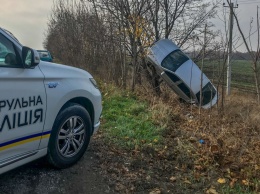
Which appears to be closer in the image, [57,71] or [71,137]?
[57,71]

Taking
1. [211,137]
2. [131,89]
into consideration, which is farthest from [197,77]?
→ [211,137]

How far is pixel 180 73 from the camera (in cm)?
1059

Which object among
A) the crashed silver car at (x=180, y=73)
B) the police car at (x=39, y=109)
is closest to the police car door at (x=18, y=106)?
the police car at (x=39, y=109)

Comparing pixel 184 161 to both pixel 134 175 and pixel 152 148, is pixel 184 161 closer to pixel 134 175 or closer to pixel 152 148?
pixel 152 148

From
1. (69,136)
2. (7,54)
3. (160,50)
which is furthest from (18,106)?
(160,50)

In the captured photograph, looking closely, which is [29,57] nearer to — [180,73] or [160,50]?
[180,73]

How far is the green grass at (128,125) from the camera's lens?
555 centimetres

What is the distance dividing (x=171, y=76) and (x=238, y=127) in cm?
428

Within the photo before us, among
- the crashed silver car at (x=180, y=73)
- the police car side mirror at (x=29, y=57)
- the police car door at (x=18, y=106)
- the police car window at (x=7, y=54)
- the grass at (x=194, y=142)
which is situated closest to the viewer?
the police car door at (x=18, y=106)

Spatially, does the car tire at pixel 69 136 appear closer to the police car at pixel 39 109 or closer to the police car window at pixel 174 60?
the police car at pixel 39 109

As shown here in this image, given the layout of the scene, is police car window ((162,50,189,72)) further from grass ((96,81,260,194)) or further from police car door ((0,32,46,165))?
police car door ((0,32,46,165))

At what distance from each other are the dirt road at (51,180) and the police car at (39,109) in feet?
0.49

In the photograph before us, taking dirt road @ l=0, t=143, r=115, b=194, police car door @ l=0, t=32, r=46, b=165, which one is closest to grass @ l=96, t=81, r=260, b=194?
dirt road @ l=0, t=143, r=115, b=194

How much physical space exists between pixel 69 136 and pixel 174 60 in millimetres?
7465
